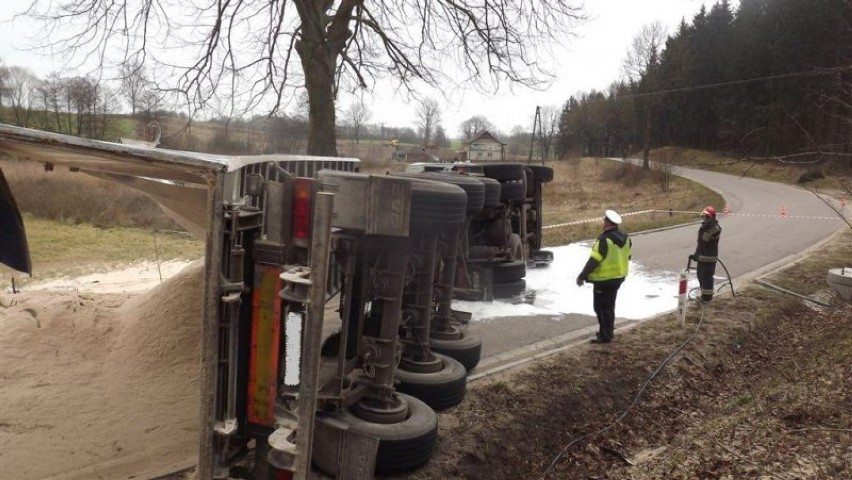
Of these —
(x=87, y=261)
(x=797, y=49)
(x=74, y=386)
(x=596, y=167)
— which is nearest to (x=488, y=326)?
(x=74, y=386)

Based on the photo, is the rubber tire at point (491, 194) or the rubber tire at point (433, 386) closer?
the rubber tire at point (433, 386)

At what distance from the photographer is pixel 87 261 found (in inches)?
496

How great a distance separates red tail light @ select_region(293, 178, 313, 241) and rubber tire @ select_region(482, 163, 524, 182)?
6513 mm

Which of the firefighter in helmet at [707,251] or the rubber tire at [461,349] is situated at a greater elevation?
the firefighter in helmet at [707,251]

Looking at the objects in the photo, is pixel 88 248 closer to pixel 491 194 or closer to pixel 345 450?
pixel 491 194

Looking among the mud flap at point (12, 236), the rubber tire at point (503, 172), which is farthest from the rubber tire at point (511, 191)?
the mud flap at point (12, 236)

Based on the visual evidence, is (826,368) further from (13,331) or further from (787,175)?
(787,175)

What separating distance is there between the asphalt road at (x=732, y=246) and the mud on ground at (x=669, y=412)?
24.4 inches

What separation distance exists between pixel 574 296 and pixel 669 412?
3.75 meters

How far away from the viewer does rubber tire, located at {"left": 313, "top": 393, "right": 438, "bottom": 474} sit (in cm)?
378

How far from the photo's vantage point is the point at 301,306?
2787 mm

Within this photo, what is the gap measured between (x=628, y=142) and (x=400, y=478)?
6932cm

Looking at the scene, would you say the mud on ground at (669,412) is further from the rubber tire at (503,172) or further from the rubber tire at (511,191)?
the rubber tire at (503,172)

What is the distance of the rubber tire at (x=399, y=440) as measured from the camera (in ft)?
12.4
